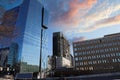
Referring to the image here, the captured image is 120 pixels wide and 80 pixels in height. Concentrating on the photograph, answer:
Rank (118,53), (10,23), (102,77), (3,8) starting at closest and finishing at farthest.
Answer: (3,8) → (10,23) → (102,77) → (118,53)

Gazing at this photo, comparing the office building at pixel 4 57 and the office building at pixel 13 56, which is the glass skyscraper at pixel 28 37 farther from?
the office building at pixel 4 57

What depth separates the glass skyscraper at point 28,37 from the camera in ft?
375

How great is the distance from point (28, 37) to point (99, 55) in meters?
64.0

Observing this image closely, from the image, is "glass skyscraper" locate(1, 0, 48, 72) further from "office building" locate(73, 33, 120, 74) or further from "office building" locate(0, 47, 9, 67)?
"office building" locate(73, 33, 120, 74)

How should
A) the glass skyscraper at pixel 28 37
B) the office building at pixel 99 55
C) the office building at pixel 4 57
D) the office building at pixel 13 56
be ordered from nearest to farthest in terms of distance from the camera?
the office building at pixel 99 55 → the glass skyscraper at pixel 28 37 → the office building at pixel 13 56 → the office building at pixel 4 57

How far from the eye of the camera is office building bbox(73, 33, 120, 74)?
94.8 m

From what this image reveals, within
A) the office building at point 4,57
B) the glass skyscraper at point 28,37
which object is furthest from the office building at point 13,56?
the office building at point 4,57

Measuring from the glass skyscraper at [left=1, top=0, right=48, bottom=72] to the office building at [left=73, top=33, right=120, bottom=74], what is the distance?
139ft

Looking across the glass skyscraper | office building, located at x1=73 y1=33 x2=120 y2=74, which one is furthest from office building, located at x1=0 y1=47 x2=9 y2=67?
office building, located at x1=73 y1=33 x2=120 y2=74

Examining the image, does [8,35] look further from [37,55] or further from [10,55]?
[37,55]

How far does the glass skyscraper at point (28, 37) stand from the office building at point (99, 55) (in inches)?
1669

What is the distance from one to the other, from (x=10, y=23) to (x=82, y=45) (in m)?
95.7

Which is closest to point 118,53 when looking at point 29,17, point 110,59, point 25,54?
point 110,59

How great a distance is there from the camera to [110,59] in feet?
315
